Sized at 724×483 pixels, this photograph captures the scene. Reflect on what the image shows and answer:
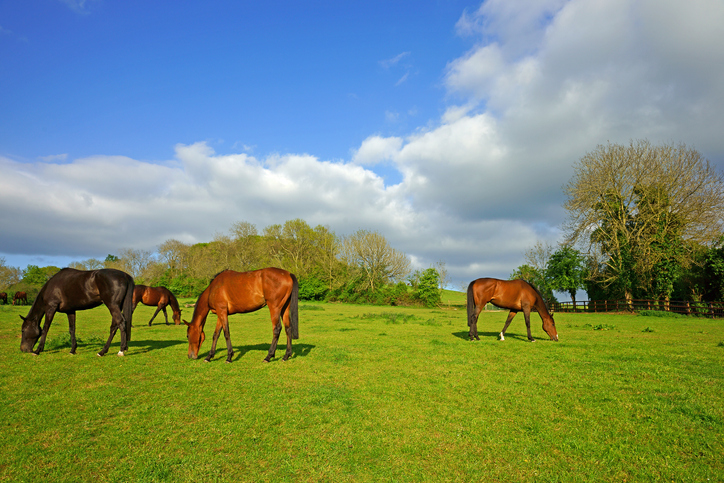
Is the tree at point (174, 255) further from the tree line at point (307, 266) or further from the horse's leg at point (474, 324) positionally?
the horse's leg at point (474, 324)

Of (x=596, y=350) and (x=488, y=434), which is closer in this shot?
(x=488, y=434)

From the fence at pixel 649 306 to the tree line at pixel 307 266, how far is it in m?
16.1

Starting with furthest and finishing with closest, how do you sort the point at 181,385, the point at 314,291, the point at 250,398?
the point at 314,291, the point at 181,385, the point at 250,398

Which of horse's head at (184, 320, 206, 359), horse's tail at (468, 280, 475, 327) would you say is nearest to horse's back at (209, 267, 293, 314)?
horse's head at (184, 320, 206, 359)

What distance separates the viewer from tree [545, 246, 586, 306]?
38.6 m

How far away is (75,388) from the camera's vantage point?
21.2 ft

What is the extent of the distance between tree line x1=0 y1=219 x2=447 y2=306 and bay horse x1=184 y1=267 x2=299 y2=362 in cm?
4039

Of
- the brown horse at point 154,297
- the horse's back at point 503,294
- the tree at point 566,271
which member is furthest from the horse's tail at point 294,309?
the tree at point 566,271

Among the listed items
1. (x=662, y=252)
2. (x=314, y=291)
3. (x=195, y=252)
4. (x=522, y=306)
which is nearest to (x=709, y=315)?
(x=662, y=252)

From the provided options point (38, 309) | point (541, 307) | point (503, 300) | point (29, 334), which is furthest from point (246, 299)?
point (541, 307)

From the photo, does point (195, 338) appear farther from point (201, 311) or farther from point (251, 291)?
point (251, 291)

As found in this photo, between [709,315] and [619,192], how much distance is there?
42.0 feet

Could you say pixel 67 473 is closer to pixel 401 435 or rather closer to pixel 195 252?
pixel 401 435

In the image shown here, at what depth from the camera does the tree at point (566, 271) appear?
38562 mm
